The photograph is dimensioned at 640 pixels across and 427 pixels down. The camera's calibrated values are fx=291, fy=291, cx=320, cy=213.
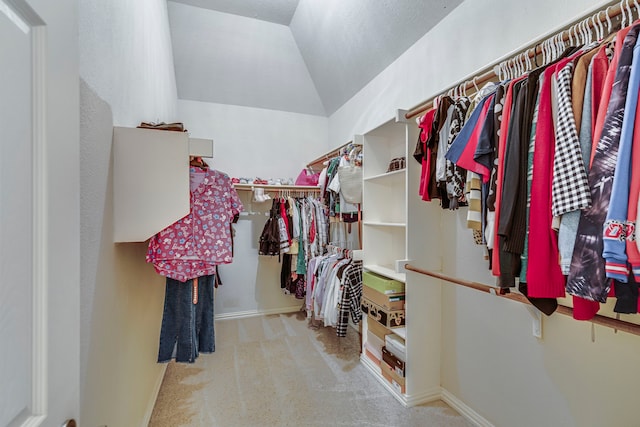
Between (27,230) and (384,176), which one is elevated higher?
(384,176)

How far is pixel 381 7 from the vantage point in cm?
215

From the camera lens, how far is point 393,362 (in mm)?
2053

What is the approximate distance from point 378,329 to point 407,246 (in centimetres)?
82

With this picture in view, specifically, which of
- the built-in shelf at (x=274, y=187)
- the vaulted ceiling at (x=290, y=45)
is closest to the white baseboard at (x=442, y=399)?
the built-in shelf at (x=274, y=187)

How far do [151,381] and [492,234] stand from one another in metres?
2.21

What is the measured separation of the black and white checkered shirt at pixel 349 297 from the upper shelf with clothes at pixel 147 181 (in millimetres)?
1516

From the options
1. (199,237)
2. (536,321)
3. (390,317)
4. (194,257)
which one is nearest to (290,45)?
(199,237)

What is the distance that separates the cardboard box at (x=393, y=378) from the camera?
6.49ft

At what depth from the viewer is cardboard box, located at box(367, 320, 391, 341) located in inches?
88.2

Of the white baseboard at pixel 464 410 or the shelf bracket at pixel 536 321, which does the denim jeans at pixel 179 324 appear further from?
the shelf bracket at pixel 536 321

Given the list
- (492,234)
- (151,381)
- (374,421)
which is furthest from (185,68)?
A: (374,421)

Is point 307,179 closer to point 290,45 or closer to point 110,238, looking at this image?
point 290,45

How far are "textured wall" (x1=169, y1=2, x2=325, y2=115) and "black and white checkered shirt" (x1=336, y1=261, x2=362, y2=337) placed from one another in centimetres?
235

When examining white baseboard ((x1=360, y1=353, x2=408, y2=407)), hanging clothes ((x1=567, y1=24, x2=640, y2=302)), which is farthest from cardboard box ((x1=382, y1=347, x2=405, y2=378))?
hanging clothes ((x1=567, y1=24, x2=640, y2=302))
